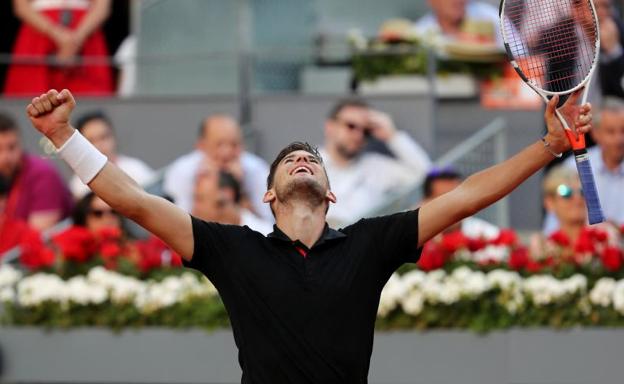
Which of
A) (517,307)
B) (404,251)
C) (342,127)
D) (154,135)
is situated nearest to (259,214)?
(342,127)

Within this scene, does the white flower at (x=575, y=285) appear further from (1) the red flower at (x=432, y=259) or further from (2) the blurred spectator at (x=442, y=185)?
(2) the blurred spectator at (x=442, y=185)

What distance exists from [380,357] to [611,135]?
292cm

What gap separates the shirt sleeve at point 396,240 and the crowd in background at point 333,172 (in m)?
4.14

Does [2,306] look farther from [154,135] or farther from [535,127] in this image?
[535,127]

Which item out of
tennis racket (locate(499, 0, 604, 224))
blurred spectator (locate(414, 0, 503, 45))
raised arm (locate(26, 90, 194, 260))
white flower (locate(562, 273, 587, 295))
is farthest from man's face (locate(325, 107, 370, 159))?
raised arm (locate(26, 90, 194, 260))

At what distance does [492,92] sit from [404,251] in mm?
6487

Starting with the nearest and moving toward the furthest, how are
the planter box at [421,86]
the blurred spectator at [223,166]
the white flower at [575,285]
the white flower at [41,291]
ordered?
the white flower at [575,285] < the white flower at [41,291] < the blurred spectator at [223,166] < the planter box at [421,86]

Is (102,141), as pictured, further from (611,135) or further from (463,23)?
(611,135)

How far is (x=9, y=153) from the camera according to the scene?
1038 centimetres

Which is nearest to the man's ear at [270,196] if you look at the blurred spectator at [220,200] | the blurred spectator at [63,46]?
the blurred spectator at [220,200]

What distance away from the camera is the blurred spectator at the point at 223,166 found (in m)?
9.93

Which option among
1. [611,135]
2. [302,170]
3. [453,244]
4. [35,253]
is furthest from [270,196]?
[611,135]

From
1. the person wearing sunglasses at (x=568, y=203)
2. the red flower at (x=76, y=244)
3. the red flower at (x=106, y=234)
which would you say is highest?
the person wearing sunglasses at (x=568, y=203)

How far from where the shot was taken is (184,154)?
11180 mm
